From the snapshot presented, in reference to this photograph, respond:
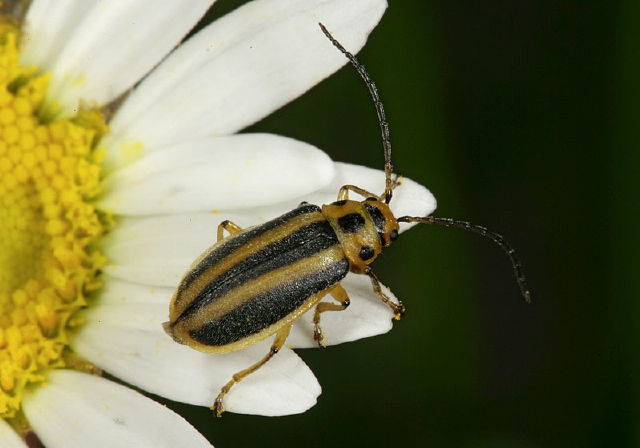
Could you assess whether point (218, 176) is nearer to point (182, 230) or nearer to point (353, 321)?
point (182, 230)

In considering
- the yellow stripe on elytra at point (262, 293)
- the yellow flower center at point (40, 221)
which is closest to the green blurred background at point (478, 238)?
the yellow flower center at point (40, 221)

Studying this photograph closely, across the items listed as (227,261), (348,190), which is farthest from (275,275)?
(348,190)

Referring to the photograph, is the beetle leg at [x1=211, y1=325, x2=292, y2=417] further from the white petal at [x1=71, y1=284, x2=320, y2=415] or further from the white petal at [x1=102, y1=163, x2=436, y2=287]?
the white petal at [x1=102, y1=163, x2=436, y2=287]

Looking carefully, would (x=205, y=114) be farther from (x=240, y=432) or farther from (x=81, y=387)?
(x=240, y=432)

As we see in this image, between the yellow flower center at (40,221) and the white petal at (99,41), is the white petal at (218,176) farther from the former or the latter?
the white petal at (99,41)

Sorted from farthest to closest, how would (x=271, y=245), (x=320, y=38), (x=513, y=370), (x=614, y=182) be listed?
(x=513, y=370)
(x=614, y=182)
(x=320, y=38)
(x=271, y=245)

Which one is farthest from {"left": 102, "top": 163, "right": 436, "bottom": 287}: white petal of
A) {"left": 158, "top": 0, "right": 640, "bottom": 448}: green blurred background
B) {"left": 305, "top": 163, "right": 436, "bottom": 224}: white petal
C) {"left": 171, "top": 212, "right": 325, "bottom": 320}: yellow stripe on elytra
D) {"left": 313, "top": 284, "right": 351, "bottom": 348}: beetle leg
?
{"left": 158, "top": 0, "right": 640, "bottom": 448}: green blurred background

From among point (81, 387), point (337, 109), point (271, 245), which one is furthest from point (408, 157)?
point (81, 387)
